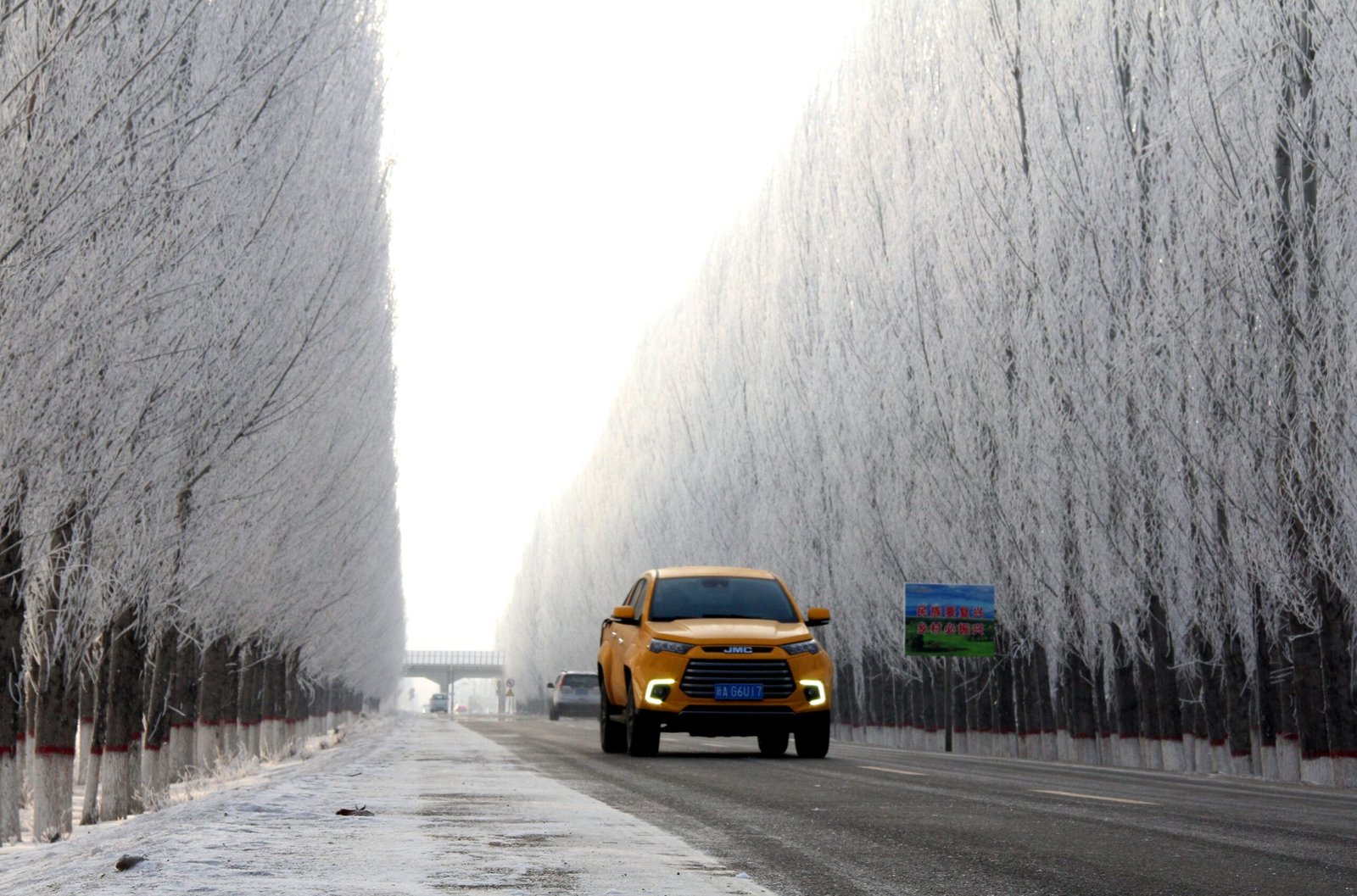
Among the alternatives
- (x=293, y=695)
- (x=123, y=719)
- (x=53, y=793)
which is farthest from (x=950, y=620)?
(x=293, y=695)

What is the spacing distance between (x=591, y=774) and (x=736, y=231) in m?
42.2

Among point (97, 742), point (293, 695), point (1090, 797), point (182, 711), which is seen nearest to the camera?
point (1090, 797)

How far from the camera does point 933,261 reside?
2980 cm

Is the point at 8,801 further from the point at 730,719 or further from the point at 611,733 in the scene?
the point at 611,733

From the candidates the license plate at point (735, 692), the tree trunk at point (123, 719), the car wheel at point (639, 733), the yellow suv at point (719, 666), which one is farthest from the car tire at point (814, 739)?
the tree trunk at point (123, 719)

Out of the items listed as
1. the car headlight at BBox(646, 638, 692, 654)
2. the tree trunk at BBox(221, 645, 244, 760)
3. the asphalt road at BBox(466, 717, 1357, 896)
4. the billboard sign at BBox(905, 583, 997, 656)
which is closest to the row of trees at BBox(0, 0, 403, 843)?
the tree trunk at BBox(221, 645, 244, 760)

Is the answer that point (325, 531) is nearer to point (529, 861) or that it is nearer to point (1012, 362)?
point (1012, 362)

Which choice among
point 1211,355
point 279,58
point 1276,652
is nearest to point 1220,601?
point 1276,652

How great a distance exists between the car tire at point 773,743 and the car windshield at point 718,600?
4.90ft

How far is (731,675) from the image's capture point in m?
15.5

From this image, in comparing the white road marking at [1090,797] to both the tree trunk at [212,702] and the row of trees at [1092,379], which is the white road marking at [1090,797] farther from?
the tree trunk at [212,702]

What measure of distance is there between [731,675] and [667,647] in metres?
0.66

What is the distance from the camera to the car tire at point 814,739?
1611cm

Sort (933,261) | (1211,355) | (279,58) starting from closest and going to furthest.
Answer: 1. (279,58)
2. (1211,355)
3. (933,261)
